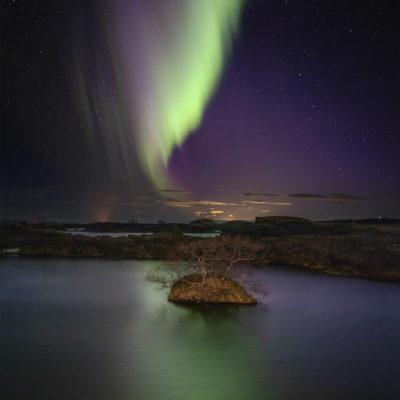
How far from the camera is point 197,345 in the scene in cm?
2102

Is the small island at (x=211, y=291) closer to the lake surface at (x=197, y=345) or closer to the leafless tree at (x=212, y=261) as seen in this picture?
the leafless tree at (x=212, y=261)

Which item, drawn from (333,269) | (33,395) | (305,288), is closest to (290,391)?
(33,395)

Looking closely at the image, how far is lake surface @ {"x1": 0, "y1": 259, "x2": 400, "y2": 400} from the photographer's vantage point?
15727mm

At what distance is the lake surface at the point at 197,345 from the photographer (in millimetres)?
15727

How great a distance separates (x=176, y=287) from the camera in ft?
90.8

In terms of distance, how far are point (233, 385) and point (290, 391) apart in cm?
215

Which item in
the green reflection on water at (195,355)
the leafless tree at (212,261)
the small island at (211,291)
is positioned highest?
the leafless tree at (212,261)

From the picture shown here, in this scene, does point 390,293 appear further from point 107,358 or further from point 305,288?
point 107,358

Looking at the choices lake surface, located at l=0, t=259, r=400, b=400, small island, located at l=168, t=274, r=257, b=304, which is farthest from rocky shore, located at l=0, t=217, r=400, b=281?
small island, located at l=168, t=274, r=257, b=304

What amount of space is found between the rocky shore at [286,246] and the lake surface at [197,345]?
776cm

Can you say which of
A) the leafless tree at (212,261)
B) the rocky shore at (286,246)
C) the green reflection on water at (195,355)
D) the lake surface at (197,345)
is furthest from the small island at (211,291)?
the rocky shore at (286,246)

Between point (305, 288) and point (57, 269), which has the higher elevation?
point (57, 269)

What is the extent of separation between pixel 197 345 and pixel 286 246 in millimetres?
35402

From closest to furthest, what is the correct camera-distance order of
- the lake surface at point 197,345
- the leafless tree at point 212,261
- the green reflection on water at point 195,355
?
the green reflection on water at point 195,355 < the lake surface at point 197,345 < the leafless tree at point 212,261
